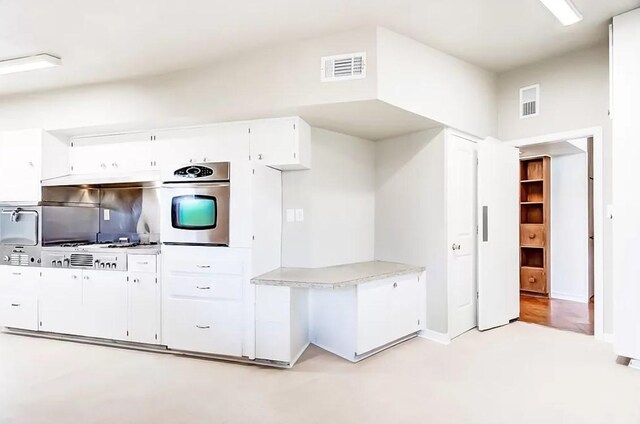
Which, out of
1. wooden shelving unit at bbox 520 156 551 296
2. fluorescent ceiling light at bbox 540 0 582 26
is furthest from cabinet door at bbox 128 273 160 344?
wooden shelving unit at bbox 520 156 551 296

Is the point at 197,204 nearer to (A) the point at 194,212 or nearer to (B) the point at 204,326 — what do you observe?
(A) the point at 194,212

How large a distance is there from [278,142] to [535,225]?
15.4 feet

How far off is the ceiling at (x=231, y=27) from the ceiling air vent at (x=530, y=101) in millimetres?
507

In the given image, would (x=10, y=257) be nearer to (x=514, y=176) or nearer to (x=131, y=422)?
(x=131, y=422)

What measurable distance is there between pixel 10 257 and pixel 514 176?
573 cm

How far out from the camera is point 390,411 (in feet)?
8.23

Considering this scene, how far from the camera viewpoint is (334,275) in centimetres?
348

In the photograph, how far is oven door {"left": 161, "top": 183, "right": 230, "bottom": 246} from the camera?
11.4 feet

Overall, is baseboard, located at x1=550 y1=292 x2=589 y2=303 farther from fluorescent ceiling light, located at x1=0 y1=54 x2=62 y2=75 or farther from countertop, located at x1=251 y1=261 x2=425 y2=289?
fluorescent ceiling light, located at x1=0 y1=54 x2=62 y2=75

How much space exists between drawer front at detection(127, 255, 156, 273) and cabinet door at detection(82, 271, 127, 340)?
132mm

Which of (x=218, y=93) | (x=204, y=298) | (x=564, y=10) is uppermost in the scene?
(x=564, y=10)

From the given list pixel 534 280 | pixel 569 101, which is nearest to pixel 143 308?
pixel 569 101

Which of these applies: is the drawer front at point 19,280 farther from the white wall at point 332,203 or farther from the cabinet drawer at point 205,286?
the white wall at point 332,203

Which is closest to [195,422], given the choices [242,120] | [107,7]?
[242,120]
